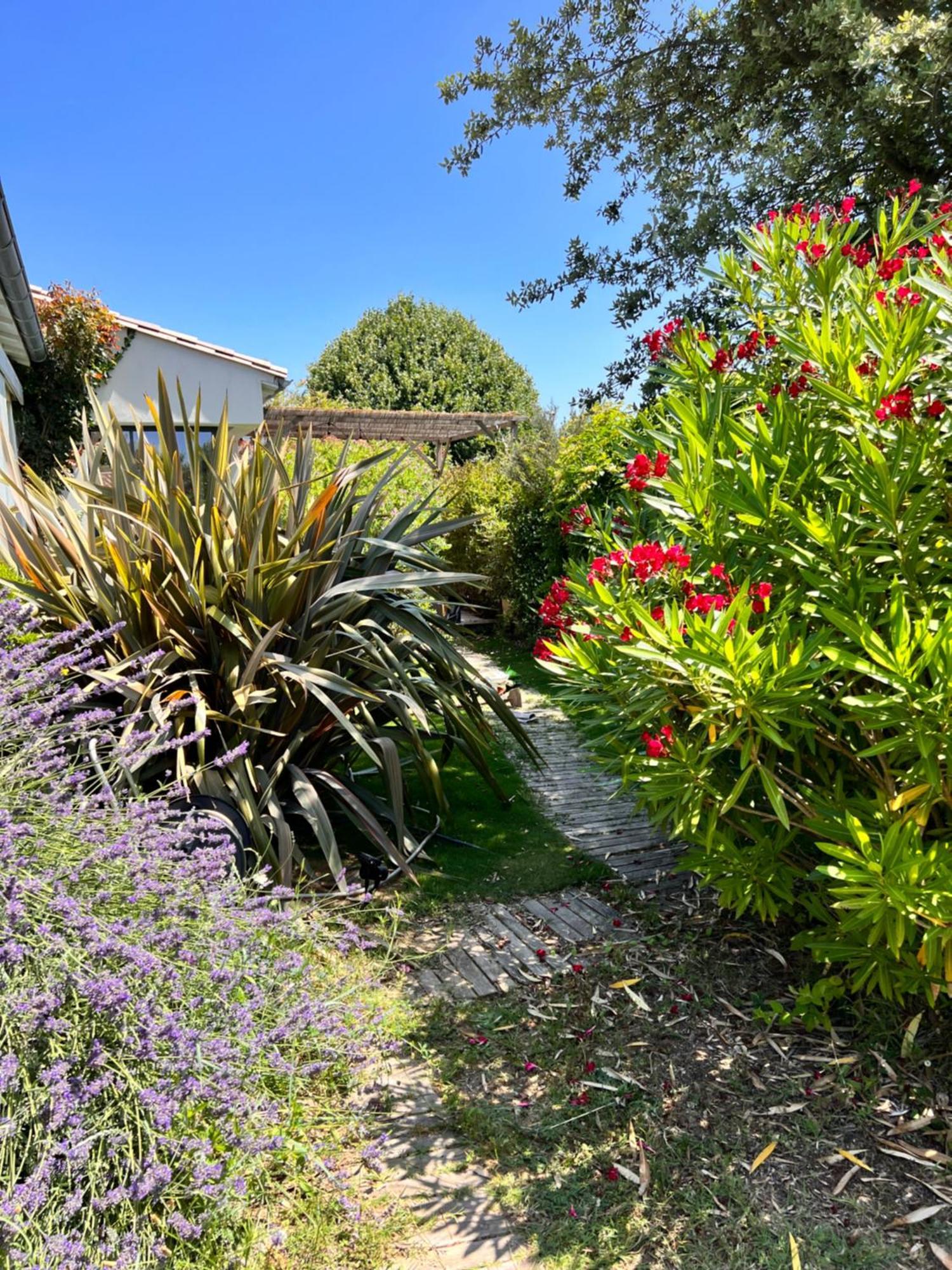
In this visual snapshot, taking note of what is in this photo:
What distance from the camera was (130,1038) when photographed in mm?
1578

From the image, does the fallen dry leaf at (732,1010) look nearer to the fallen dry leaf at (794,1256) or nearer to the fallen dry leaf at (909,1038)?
the fallen dry leaf at (909,1038)

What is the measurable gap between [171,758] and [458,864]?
1.51 m

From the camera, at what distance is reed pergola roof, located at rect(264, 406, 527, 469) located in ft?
53.7

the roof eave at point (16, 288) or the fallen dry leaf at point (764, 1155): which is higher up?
the roof eave at point (16, 288)

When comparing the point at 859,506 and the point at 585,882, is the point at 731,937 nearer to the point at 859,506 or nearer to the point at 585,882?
the point at 585,882

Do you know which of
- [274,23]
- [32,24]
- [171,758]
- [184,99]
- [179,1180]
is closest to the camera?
[179,1180]

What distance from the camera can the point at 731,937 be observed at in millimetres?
2994

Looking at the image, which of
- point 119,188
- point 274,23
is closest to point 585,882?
point 274,23

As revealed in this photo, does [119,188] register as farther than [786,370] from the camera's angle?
Yes

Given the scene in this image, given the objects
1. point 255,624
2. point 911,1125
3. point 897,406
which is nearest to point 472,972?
point 911,1125

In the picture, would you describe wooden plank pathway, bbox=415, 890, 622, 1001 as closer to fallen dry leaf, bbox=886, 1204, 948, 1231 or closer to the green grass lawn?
the green grass lawn

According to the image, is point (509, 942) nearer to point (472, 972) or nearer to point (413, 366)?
point (472, 972)

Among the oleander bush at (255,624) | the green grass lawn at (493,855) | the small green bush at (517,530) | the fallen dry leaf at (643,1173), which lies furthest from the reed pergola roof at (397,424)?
the fallen dry leaf at (643,1173)

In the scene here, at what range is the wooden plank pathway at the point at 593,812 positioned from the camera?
150 inches
